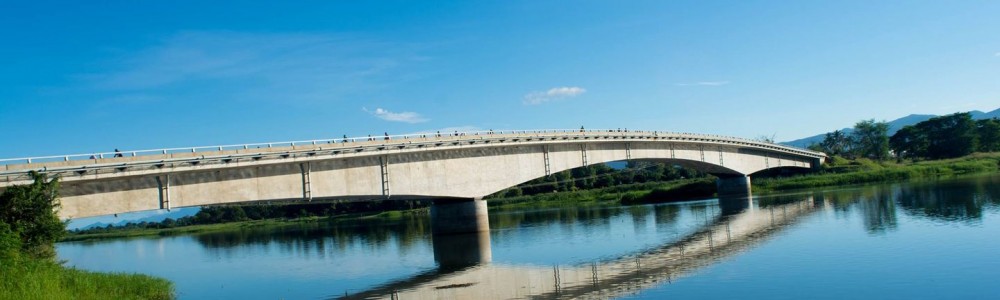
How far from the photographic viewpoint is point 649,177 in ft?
389

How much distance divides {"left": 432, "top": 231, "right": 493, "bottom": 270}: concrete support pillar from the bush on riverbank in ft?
37.2

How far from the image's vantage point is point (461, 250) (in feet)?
125

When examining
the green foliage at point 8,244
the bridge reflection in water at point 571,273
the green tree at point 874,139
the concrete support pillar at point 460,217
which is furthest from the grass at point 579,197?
the green foliage at point 8,244

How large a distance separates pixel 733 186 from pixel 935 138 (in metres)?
48.6

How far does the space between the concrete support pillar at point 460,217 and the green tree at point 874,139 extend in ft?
282

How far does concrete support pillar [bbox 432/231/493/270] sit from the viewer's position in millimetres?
32866

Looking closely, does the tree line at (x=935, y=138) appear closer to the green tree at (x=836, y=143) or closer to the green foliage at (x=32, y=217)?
the green tree at (x=836, y=143)

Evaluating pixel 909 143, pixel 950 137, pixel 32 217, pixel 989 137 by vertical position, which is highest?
pixel 950 137

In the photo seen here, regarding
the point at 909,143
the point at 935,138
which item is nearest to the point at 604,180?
the point at 909,143

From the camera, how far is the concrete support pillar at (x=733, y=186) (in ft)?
255

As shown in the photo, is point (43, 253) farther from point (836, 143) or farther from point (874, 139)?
point (836, 143)

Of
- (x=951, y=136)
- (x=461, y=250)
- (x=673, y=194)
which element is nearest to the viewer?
(x=461, y=250)

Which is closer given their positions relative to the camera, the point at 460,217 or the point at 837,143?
the point at 460,217

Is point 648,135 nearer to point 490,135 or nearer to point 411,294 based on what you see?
point 490,135
